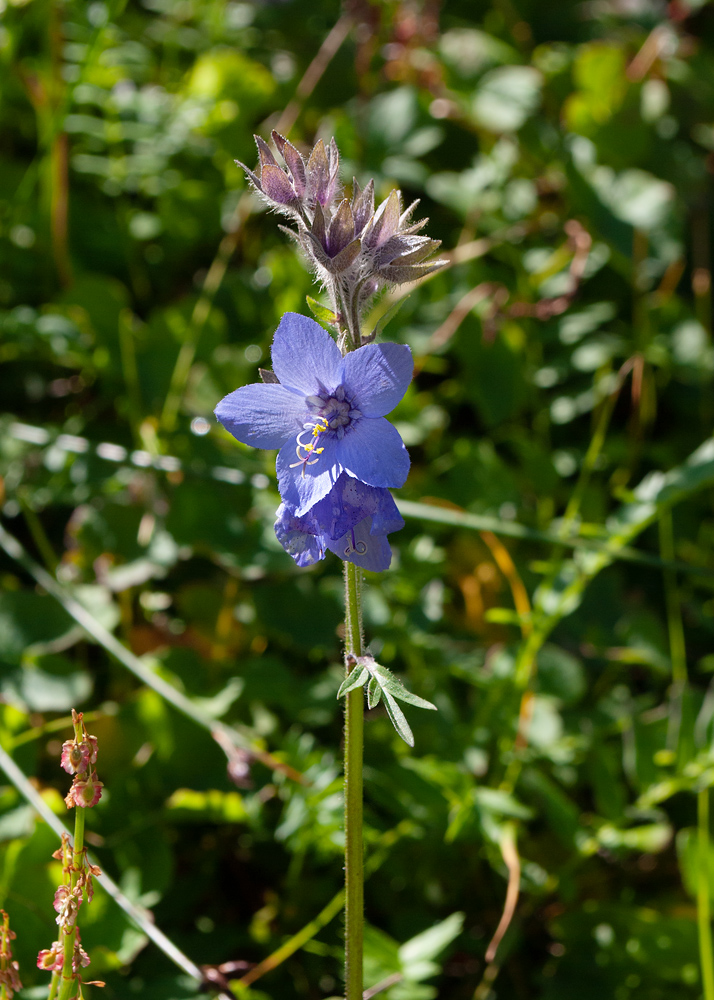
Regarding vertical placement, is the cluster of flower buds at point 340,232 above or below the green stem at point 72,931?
above

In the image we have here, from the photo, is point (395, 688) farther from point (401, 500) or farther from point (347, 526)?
point (401, 500)

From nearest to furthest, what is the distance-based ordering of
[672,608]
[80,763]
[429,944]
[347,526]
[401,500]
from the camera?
[80,763]
[347,526]
[429,944]
[401,500]
[672,608]

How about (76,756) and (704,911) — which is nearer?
(76,756)

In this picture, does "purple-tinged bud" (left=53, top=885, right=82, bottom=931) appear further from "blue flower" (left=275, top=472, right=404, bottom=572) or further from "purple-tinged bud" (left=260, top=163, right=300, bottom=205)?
"purple-tinged bud" (left=260, top=163, right=300, bottom=205)

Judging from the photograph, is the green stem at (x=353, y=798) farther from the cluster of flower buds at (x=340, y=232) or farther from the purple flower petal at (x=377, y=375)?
the cluster of flower buds at (x=340, y=232)

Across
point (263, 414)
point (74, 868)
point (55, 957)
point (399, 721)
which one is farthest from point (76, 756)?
point (263, 414)

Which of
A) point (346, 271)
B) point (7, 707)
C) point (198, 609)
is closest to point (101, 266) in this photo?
point (198, 609)

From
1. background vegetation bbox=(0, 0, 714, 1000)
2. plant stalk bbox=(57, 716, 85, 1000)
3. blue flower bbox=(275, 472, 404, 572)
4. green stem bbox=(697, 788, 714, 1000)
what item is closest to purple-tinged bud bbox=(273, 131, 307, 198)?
blue flower bbox=(275, 472, 404, 572)

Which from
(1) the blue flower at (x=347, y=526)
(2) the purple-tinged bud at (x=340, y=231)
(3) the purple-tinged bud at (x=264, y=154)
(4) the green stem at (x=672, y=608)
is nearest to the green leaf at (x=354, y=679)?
(1) the blue flower at (x=347, y=526)

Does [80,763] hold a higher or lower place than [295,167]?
lower
